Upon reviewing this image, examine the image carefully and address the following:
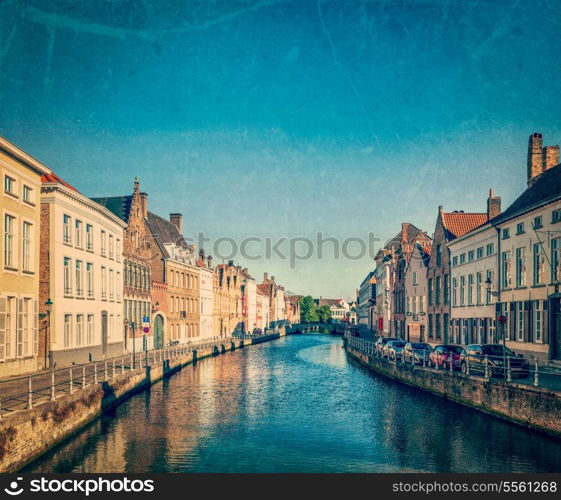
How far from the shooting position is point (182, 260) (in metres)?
65.9

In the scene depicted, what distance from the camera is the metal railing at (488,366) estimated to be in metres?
22.7

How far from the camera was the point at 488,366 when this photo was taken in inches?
922

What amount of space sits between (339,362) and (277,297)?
116 meters

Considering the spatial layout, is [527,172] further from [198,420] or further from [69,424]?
[69,424]

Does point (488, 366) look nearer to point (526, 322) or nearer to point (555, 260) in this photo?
point (555, 260)

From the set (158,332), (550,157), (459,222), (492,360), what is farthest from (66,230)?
(459,222)

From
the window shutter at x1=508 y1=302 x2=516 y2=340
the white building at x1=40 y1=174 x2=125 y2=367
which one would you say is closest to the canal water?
the white building at x1=40 y1=174 x2=125 y2=367

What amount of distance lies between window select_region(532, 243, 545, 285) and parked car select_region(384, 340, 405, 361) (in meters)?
10.0

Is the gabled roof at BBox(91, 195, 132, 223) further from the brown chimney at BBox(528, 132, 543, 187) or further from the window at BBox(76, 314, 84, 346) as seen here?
the brown chimney at BBox(528, 132, 543, 187)

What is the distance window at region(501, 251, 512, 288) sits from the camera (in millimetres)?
37062

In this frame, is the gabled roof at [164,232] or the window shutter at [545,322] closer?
the window shutter at [545,322]

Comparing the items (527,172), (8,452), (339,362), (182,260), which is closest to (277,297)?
(182,260)

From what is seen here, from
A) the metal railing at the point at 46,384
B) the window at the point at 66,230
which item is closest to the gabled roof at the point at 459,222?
the metal railing at the point at 46,384

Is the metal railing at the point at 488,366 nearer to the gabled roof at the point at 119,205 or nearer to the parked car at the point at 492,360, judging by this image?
the parked car at the point at 492,360
